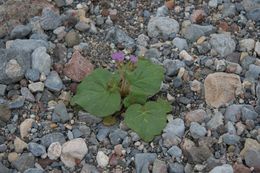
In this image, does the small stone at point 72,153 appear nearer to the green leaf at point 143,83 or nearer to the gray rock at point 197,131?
the green leaf at point 143,83

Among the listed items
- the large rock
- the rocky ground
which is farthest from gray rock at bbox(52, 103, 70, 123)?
the large rock

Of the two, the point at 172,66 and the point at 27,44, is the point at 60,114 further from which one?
the point at 172,66

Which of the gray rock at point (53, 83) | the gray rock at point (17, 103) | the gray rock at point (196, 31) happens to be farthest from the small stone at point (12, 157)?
the gray rock at point (196, 31)

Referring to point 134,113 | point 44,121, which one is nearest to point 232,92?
point 134,113

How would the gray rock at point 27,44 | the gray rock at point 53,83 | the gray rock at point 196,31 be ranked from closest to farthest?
the gray rock at point 53,83
the gray rock at point 27,44
the gray rock at point 196,31

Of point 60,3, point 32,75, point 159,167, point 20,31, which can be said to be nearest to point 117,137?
point 159,167
